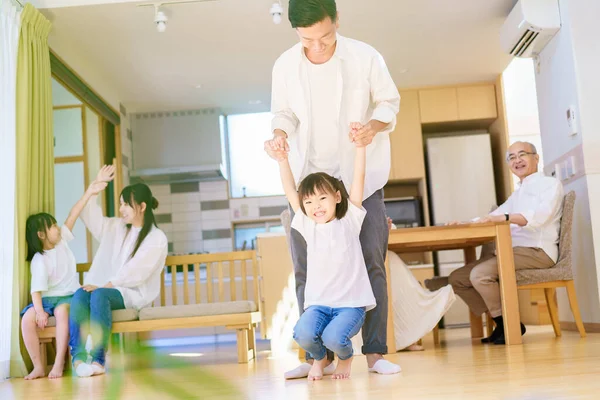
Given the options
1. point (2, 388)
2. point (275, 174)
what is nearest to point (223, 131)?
point (275, 174)

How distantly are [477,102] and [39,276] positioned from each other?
4490 mm

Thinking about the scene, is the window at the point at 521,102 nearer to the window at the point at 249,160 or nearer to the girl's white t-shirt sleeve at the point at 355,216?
the window at the point at 249,160

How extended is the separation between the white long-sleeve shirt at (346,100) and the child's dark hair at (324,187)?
0.06m

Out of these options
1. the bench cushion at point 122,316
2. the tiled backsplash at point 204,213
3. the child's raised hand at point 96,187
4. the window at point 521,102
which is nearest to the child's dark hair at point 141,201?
the child's raised hand at point 96,187

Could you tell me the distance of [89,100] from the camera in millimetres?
5473

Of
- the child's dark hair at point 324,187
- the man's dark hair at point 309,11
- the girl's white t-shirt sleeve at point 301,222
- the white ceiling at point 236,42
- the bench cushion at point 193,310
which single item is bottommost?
the bench cushion at point 193,310

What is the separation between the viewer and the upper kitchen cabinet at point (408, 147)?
6578mm

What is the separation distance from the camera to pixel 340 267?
2186mm

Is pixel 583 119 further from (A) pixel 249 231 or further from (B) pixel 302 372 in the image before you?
(A) pixel 249 231

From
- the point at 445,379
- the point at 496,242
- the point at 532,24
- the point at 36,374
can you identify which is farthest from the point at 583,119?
the point at 36,374

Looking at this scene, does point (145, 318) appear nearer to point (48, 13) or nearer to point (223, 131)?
point (48, 13)

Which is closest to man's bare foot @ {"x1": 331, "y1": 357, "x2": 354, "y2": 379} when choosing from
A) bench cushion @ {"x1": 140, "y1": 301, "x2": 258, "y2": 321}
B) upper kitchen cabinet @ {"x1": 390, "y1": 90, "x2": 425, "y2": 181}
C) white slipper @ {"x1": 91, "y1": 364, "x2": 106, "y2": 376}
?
white slipper @ {"x1": 91, "y1": 364, "x2": 106, "y2": 376}

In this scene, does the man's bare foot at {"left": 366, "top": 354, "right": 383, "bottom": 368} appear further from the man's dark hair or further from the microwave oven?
the microwave oven

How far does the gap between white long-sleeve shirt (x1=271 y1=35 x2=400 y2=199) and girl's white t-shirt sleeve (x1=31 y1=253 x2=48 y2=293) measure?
189cm
